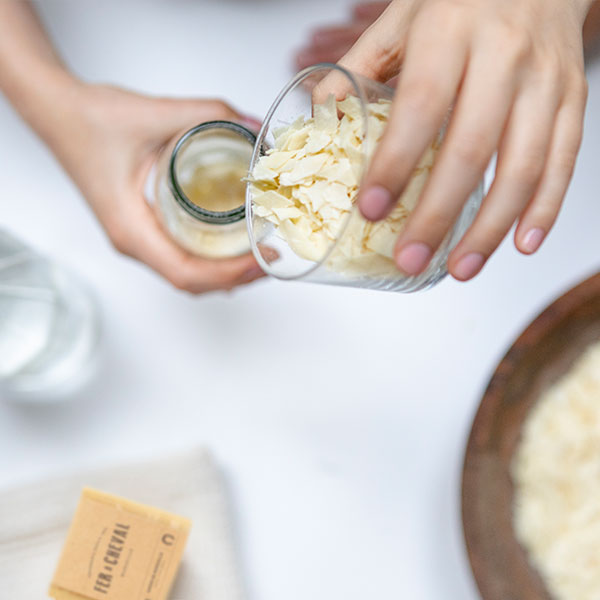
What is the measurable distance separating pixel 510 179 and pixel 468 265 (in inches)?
2.1

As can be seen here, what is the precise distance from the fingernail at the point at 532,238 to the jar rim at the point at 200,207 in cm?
17

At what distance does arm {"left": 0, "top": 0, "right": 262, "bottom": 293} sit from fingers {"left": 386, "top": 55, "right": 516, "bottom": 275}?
171 millimetres

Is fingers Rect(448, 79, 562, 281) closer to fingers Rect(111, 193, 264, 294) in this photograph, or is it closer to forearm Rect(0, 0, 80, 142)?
fingers Rect(111, 193, 264, 294)

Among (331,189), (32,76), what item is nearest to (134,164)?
(32,76)

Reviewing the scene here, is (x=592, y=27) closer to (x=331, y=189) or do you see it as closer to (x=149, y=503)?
(x=331, y=189)

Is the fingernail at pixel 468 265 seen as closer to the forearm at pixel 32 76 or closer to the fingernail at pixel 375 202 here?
the fingernail at pixel 375 202

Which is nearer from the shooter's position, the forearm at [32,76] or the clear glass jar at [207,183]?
the clear glass jar at [207,183]

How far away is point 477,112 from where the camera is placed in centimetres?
34

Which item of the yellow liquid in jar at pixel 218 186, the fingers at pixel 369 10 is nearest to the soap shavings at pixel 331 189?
the yellow liquid in jar at pixel 218 186

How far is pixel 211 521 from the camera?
57cm

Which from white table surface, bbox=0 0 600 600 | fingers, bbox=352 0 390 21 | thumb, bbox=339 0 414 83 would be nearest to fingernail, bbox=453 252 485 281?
thumb, bbox=339 0 414 83

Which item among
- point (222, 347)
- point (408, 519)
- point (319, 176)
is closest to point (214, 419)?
point (222, 347)

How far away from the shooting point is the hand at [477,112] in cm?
32

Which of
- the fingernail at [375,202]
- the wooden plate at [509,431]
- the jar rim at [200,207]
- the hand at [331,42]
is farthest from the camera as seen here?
the hand at [331,42]
